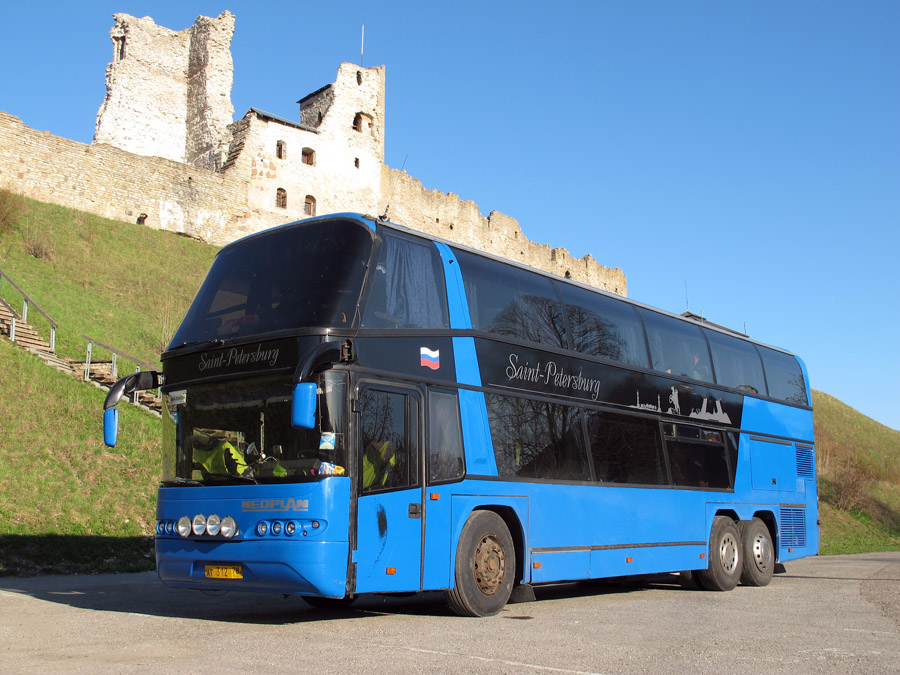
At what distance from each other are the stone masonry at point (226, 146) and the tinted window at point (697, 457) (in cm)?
2860

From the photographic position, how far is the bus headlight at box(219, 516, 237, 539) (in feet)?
25.1

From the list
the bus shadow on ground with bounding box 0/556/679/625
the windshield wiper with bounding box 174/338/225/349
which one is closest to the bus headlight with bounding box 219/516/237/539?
the bus shadow on ground with bounding box 0/556/679/625

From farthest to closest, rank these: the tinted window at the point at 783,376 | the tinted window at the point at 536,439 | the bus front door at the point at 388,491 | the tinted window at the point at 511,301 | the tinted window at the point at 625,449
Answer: the tinted window at the point at 783,376
the tinted window at the point at 625,449
the tinted window at the point at 511,301
the tinted window at the point at 536,439
the bus front door at the point at 388,491

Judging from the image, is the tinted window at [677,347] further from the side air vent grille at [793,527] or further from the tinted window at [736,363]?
the side air vent grille at [793,527]

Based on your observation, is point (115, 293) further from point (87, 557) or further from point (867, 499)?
point (867, 499)

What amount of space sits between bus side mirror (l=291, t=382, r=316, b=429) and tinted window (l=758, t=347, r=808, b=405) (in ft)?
32.1

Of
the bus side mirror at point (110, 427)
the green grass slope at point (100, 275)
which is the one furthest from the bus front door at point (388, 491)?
the green grass slope at point (100, 275)

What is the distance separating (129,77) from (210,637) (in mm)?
46266

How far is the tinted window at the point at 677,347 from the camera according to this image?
1198cm

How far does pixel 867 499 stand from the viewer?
34.6 metres

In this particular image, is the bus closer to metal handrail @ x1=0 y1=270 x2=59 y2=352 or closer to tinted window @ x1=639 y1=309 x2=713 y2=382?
tinted window @ x1=639 y1=309 x2=713 y2=382

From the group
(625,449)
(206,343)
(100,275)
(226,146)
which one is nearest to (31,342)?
(100,275)

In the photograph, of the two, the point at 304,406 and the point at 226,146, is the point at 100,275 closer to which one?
the point at 226,146

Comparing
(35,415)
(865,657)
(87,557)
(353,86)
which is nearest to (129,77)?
(353,86)
